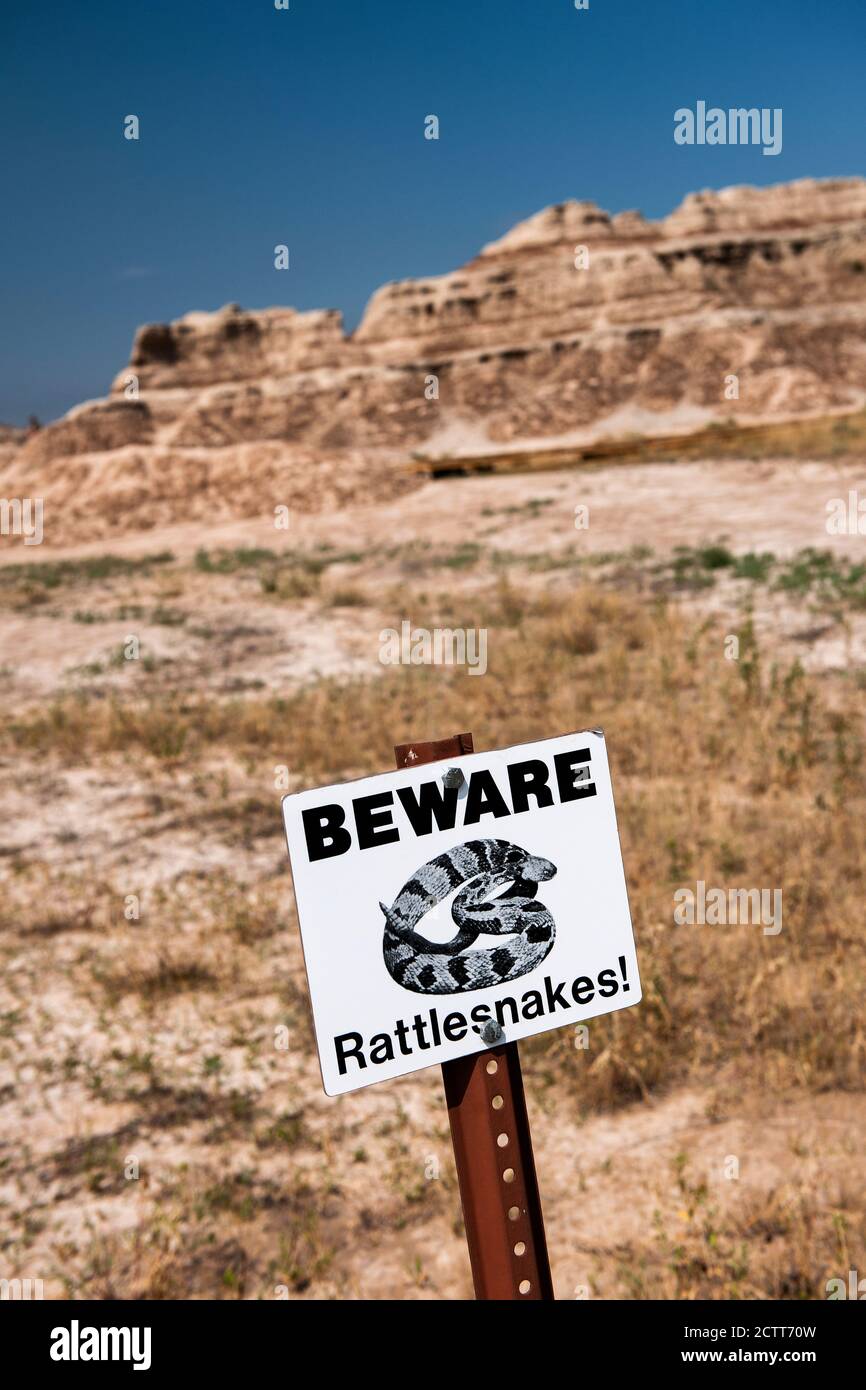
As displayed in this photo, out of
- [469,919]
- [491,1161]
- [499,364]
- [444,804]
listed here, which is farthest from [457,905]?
[499,364]

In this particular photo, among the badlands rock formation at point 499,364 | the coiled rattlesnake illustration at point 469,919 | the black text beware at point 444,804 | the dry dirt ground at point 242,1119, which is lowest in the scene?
the dry dirt ground at point 242,1119

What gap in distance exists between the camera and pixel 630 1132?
11.5 feet

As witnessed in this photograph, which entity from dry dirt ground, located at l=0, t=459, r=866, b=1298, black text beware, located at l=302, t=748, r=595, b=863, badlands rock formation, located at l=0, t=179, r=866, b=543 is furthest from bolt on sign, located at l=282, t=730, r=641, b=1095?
badlands rock formation, located at l=0, t=179, r=866, b=543

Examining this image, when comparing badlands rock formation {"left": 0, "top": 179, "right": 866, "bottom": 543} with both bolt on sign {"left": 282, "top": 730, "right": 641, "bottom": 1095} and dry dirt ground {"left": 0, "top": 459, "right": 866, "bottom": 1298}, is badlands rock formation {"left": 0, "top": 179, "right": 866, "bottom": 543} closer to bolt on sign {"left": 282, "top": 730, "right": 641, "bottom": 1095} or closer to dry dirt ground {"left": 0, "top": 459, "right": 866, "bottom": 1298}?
dry dirt ground {"left": 0, "top": 459, "right": 866, "bottom": 1298}

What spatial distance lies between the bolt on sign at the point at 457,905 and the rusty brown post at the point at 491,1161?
5 cm

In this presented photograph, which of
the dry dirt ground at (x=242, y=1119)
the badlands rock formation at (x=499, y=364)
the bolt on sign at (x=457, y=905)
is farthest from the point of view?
the badlands rock formation at (x=499, y=364)

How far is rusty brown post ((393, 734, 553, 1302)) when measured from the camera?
5.29 feet

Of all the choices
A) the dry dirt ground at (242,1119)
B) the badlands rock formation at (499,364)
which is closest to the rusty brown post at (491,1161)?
the dry dirt ground at (242,1119)

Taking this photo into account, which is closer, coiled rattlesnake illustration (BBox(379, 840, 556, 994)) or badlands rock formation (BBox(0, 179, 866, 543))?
coiled rattlesnake illustration (BBox(379, 840, 556, 994))

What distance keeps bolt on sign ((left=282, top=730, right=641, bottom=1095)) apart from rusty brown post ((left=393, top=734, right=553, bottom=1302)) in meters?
0.05

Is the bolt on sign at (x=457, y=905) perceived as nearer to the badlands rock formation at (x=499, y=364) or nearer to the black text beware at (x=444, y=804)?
the black text beware at (x=444, y=804)

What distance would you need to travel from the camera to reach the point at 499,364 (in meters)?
45.9

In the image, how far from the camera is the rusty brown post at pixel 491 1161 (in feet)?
5.29

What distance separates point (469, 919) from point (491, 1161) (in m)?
0.39
